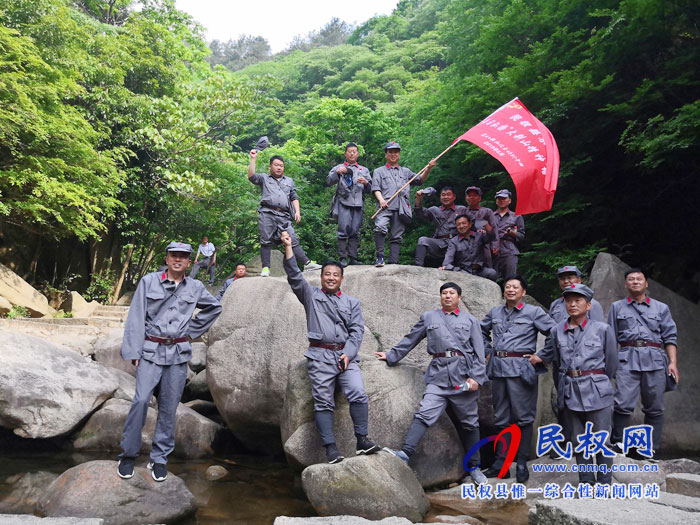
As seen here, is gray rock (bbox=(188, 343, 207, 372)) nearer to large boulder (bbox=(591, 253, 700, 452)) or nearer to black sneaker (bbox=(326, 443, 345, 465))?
black sneaker (bbox=(326, 443, 345, 465))

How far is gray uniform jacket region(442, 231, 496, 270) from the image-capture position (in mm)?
8055

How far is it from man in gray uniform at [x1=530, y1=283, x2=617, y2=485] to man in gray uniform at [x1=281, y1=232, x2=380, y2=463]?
6.56 feet

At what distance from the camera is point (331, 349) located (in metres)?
5.38

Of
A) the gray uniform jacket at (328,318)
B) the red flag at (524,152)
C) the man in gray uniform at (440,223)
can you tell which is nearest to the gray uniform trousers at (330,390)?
the gray uniform jacket at (328,318)

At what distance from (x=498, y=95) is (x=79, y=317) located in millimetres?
13031

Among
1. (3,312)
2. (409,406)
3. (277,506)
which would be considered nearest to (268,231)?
(409,406)

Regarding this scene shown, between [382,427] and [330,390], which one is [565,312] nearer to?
[382,427]

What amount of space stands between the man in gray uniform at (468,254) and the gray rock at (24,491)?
5.99m

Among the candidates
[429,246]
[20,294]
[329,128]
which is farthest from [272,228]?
[329,128]

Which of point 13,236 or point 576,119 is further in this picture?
point 13,236

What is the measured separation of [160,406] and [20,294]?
11.7 metres

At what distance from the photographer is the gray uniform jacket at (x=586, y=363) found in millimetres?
4816

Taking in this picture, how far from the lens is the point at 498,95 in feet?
35.1

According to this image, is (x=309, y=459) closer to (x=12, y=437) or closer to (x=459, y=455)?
(x=459, y=455)
